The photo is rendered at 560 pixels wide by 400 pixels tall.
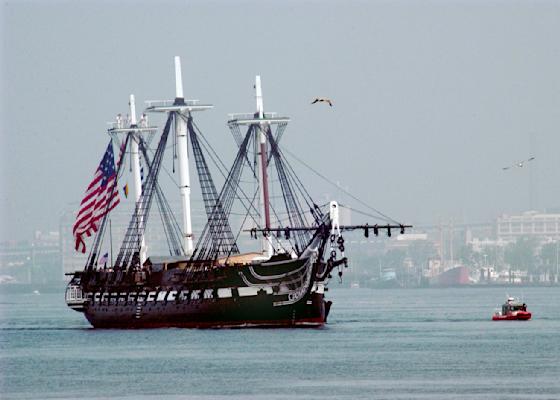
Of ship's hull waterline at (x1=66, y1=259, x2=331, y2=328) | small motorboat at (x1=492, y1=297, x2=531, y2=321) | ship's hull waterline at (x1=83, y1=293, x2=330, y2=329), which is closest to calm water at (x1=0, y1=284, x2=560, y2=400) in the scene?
ship's hull waterline at (x1=83, y1=293, x2=330, y2=329)

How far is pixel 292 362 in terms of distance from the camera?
327ft

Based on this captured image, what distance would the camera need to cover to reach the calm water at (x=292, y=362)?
3366 inches

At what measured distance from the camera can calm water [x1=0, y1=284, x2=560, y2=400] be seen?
8550 cm

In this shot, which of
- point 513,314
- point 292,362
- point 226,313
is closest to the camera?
point 292,362

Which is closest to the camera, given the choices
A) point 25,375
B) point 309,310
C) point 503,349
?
point 25,375

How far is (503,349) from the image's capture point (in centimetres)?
10825

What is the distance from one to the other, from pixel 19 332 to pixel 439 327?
3030 cm

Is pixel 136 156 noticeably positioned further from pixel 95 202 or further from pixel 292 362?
pixel 292 362

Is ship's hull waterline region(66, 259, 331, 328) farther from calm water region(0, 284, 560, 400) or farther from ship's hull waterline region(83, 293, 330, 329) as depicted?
calm water region(0, 284, 560, 400)

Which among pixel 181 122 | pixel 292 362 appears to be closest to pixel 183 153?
pixel 181 122

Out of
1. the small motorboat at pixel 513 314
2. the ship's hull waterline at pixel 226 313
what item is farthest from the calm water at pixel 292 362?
the small motorboat at pixel 513 314

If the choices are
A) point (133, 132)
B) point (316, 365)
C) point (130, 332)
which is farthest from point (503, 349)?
point (133, 132)

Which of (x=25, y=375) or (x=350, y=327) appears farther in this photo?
(x=350, y=327)

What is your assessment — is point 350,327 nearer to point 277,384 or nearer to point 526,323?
point 526,323
